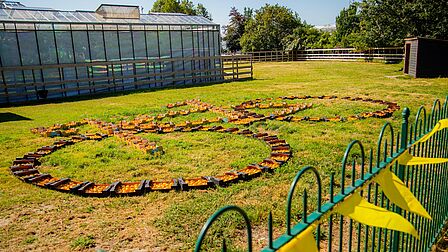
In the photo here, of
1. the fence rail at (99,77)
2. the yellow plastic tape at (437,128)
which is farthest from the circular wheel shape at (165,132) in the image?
the fence rail at (99,77)

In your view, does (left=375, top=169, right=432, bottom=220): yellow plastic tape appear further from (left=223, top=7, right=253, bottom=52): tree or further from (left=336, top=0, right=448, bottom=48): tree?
(left=223, top=7, right=253, bottom=52): tree

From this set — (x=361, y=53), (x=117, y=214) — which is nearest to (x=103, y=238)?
(x=117, y=214)

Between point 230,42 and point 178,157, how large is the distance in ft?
208

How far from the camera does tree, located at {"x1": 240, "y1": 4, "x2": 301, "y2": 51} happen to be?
1907 inches

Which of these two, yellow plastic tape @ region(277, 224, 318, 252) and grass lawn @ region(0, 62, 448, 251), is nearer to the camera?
yellow plastic tape @ region(277, 224, 318, 252)

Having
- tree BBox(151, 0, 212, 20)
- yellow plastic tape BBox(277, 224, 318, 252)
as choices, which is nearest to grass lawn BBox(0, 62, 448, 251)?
yellow plastic tape BBox(277, 224, 318, 252)

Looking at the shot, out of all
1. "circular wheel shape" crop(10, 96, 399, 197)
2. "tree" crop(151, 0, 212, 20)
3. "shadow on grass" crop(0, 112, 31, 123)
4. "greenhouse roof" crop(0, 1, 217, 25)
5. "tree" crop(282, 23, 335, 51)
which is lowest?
"shadow on grass" crop(0, 112, 31, 123)

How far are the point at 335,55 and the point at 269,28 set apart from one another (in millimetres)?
12140

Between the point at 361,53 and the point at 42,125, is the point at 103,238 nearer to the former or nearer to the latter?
the point at 42,125

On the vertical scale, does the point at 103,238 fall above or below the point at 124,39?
below

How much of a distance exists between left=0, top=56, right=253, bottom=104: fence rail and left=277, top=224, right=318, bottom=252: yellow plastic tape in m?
18.4

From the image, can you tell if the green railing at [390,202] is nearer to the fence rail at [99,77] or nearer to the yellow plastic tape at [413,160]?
the yellow plastic tape at [413,160]

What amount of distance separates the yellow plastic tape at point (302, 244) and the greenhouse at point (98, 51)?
60.1ft

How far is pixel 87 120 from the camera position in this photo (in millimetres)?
11242
